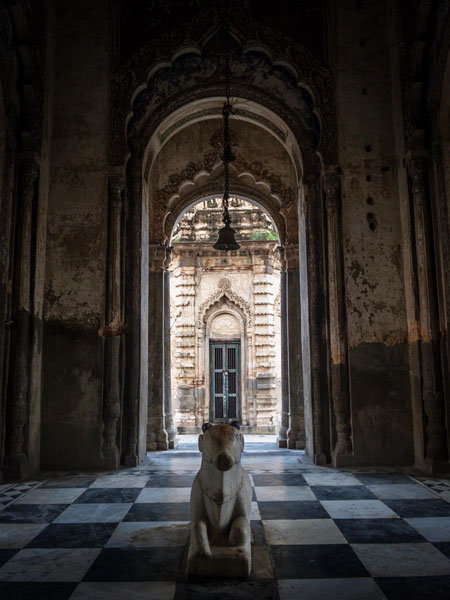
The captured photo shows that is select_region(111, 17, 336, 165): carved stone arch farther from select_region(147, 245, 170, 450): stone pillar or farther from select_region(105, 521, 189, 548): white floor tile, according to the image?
select_region(105, 521, 189, 548): white floor tile

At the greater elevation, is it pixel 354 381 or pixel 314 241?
pixel 314 241

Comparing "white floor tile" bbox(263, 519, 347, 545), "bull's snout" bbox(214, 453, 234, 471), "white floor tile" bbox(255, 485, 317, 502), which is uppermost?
"bull's snout" bbox(214, 453, 234, 471)

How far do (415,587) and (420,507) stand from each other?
1.84 meters

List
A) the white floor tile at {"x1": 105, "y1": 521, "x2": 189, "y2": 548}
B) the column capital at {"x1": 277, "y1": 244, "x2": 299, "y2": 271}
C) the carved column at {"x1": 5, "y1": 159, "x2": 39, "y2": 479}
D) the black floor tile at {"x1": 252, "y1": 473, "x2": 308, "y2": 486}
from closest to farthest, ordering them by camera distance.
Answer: the white floor tile at {"x1": 105, "y1": 521, "x2": 189, "y2": 548}, the black floor tile at {"x1": 252, "y1": 473, "x2": 308, "y2": 486}, the carved column at {"x1": 5, "y1": 159, "x2": 39, "y2": 479}, the column capital at {"x1": 277, "y1": 244, "x2": 299, "y2": 271}

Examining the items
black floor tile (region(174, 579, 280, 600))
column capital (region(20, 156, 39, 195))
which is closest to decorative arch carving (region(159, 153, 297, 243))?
column capital (region(20, 156, 39, 195))

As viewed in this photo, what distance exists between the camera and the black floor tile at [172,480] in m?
5.57

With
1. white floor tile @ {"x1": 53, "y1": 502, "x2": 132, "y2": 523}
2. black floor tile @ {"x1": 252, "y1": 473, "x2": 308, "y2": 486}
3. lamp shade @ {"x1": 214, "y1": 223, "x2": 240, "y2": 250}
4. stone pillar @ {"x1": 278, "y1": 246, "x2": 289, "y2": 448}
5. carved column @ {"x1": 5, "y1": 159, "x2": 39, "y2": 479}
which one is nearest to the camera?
white floor tile @ {"x1": 53, "y1": 502, "x2": 132, "y2": 523}

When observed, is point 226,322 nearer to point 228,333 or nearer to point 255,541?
point 228,333

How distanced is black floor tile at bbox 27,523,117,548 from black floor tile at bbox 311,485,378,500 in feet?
6.81

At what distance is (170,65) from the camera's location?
7.31 meters

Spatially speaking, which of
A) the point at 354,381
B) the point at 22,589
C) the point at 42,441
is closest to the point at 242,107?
the point at 354,381

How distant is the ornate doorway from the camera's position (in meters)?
17.0

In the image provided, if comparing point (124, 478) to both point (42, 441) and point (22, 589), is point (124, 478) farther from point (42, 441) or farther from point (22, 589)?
point (22, 589)

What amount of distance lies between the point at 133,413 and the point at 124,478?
1.13m
